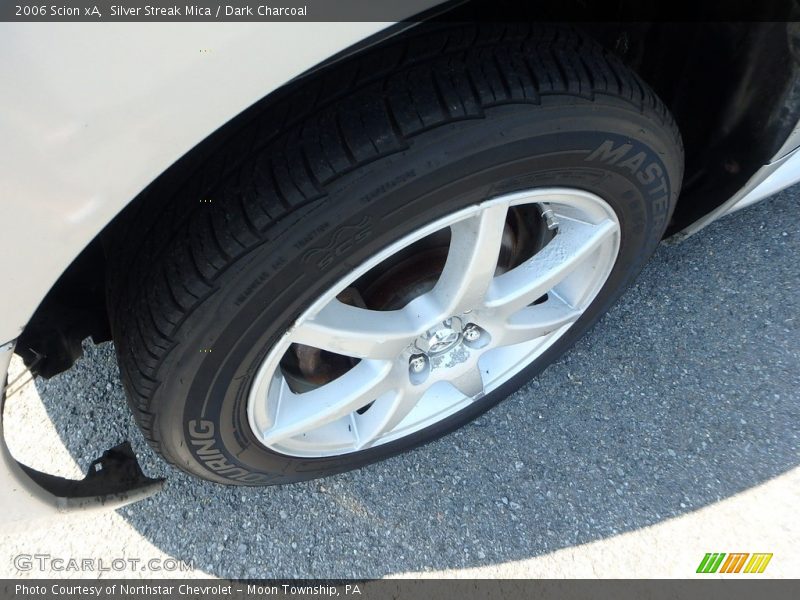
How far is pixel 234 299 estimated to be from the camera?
105 cm

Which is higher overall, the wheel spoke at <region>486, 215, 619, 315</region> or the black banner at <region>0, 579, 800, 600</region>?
the wheel spoke at <region>486, 215, 619, 315</region>

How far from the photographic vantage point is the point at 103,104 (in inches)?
28.9

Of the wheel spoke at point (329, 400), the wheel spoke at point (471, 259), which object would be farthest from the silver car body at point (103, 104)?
the wheel spoke at point (329, 400)

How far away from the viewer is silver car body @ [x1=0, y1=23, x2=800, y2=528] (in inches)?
27.7

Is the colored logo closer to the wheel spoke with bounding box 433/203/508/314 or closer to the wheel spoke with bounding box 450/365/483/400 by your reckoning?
the wheel spoke with bounding box 450/365/483/400

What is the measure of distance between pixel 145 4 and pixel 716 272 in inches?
72.8

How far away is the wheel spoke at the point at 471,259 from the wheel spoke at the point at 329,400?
0.72 ft

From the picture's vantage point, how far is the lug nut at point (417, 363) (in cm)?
145

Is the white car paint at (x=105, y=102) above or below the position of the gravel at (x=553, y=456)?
above

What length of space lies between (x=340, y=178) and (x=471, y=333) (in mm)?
611
